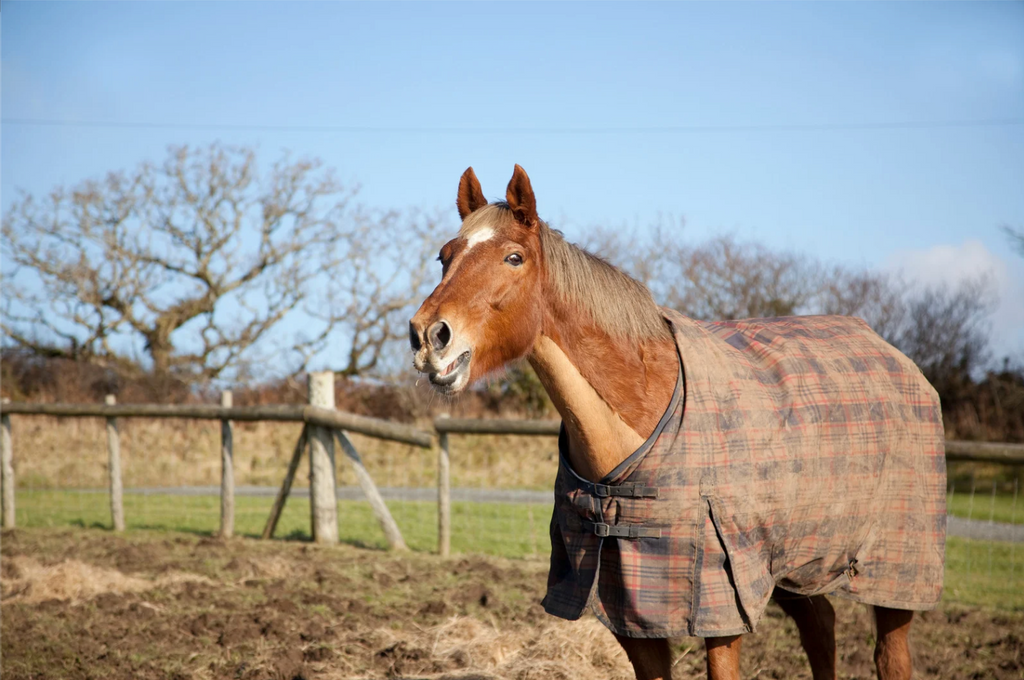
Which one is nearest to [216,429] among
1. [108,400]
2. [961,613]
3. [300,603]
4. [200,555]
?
[108,400]

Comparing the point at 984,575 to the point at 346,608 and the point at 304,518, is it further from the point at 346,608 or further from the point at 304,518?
the point at 304,518

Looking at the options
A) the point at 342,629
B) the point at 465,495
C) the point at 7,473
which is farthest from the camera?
the point at 465,495

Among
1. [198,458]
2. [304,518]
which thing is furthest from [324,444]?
[198,458]

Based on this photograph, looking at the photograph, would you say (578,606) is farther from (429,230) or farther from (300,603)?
(429,230)

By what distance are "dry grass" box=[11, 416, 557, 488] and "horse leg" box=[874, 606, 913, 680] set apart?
32.2 feet

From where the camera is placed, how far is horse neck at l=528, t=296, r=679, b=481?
284cm

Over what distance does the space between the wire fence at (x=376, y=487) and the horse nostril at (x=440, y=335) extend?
202 inches

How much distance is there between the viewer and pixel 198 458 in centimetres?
1493

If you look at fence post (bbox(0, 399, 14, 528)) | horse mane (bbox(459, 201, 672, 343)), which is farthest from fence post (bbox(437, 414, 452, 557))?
fence post (bbox(0, 399, 14, 528))

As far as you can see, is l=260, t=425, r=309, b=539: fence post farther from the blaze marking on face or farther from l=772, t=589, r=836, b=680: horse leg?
the blaze marking on face

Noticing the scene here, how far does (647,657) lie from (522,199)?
1713mm

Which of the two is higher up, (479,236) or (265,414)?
(479,236)

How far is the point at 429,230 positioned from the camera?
2345cm

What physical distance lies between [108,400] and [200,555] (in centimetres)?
443
